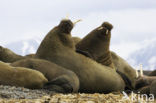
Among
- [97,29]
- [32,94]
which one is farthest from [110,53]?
[32,94]

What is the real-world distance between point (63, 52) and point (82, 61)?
0.59 m

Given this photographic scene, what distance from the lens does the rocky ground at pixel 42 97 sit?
8.06m

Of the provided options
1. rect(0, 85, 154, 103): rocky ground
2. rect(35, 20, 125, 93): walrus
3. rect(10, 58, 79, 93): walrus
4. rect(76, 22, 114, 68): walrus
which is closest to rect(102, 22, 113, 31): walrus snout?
rect(76, 22, 114, 68): walrus

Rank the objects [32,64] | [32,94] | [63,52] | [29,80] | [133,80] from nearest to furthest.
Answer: [32,94] → [29,80] → [32,64] → [63,52] → [133,80]

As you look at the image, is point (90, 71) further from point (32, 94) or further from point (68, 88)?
point (32, 94)

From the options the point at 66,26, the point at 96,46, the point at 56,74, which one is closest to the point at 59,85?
the point at 56,74

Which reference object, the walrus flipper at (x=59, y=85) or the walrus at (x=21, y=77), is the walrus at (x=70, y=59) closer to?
the walrus flipper at (x=59, y=85)

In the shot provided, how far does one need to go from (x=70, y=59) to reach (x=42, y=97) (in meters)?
3.42

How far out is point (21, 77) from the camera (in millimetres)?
10406

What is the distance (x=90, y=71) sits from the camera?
40.5 feet

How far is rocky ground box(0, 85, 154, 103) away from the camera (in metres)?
8.06

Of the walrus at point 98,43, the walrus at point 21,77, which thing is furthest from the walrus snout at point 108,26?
the walrus at point 21,77

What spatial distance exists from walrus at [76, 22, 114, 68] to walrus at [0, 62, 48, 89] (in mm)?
3129

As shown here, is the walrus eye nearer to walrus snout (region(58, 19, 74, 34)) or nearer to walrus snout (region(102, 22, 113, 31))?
walrus snout (region(102, 22, 113, 31))
